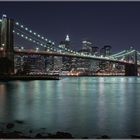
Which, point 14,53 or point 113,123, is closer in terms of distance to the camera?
point 113,123

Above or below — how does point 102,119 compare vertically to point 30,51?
below

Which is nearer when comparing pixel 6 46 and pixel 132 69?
pixel 6 46

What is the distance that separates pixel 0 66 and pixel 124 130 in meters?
27.6

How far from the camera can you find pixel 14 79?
37.8m

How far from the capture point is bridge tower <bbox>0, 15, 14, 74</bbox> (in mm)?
35031

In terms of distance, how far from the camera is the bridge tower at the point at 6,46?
35.0 meters

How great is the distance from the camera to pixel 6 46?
3588 centimetres

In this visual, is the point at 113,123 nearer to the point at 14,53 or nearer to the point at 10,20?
the point at 14,53

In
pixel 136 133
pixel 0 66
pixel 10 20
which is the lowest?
pixel 136 133

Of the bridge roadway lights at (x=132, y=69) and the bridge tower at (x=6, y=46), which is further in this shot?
the bridge roadway lights at (x=132, y=69)

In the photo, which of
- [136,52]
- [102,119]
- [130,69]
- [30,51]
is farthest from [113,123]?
[136,52]

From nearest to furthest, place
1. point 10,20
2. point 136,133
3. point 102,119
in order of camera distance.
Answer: point 136,133 → point 102,119 → point 10,20

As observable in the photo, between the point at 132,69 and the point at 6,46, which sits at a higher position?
the point at 6,46

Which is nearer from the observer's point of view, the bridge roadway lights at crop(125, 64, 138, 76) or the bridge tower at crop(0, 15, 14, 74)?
the bridge tower at crop(0, 15, 14, 74)
